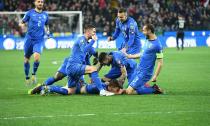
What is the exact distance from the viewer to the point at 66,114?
11742mm

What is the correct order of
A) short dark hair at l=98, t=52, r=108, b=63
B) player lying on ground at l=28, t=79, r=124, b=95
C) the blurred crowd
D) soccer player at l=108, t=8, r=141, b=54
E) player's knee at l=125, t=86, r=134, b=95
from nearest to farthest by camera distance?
short dark hair at l=98, t=52, r=108, b=63, player lying on ground at l=28, t=79, r=124, b=95, player's knee at l=125, t=86, r=134, b=95, soccer player at l=108, t=8, r=141, b=54, the blurred crowd

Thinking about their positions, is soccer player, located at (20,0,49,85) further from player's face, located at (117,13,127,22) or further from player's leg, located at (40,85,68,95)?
player's leg, located at (40,85,68,95)

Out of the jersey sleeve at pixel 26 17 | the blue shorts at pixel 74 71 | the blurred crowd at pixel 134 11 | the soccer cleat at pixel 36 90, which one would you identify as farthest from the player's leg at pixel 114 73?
the blurred crowd at pixel 134 11

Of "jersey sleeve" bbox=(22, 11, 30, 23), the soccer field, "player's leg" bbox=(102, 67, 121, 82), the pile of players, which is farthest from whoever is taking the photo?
"jersey sleeve" bbox=(22, 11, 30, 23)

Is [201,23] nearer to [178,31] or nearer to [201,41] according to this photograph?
[201,41]

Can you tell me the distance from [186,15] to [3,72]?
25.8 m

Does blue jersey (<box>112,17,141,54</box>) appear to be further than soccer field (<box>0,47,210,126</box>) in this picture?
Yes

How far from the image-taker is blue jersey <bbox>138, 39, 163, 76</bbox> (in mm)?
14859

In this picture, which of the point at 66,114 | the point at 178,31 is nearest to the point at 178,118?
the point at 66,114

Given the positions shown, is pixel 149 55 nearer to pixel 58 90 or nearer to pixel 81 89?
pixel 81 89

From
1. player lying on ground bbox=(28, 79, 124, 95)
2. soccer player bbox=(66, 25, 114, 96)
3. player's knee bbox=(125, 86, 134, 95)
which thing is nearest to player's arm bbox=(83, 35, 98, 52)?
soccer player bbox=(66, 25, 114, 96)

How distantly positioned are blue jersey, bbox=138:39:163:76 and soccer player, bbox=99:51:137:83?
512mm

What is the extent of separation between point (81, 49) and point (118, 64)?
110cm

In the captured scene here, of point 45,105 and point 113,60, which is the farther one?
point 113,60
